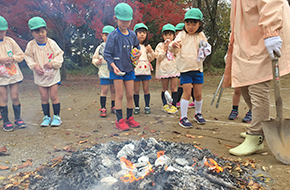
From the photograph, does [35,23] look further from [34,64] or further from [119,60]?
[119,60]

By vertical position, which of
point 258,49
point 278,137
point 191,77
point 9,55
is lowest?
point 278,137

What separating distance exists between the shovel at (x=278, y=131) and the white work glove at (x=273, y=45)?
8 cm

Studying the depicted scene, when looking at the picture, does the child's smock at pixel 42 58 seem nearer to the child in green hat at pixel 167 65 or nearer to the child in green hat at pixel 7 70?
the child in green hat at pixel 7 70

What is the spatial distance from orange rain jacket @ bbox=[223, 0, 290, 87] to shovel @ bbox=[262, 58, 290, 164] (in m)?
0.15

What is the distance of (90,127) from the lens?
14.6 ft

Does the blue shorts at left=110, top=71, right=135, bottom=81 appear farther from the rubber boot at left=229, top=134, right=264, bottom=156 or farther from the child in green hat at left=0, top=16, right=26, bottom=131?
the rubber boot at left=229, top=134, right=264, bottom=156

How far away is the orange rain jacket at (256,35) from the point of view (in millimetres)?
2566

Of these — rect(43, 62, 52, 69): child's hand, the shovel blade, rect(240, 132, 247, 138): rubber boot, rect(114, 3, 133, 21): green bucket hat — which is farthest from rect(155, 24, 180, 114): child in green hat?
the shovel blade

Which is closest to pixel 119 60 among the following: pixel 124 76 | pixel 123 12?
pixel 124 76

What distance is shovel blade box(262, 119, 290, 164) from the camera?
2604 millimetres

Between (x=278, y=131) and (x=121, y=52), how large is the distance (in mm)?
2725

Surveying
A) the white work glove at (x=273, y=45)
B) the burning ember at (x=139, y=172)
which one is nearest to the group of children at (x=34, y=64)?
the burning ember at (x=139, y=172)

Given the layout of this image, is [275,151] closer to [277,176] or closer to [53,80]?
[277,176]

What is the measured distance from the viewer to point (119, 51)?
13.1 feet
